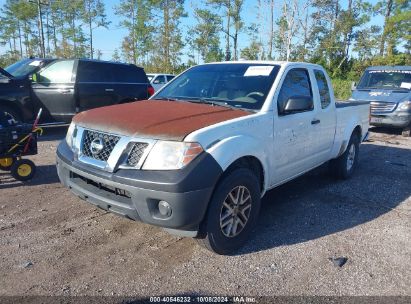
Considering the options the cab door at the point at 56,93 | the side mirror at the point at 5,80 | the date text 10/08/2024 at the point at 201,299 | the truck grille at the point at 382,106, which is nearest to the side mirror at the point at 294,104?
the date text 10/08/2024 at the point at 201,299

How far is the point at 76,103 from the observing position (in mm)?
8703

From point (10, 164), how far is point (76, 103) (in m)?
3.52

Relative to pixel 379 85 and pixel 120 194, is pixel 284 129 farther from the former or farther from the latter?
pixel 379 85

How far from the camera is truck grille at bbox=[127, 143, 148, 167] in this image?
119 inches

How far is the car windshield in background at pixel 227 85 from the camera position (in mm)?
4027

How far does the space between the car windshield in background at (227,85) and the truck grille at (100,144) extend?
133 centimetres

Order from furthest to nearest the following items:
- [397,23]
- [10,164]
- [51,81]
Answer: [397,23] → [51,81] → [10,164]

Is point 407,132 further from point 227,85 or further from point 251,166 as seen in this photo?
point 251,166

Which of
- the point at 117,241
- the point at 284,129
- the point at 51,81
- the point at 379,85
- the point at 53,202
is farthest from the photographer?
the point at 379,85

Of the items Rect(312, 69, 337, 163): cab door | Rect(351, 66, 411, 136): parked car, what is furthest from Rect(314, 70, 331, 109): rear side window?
Rect(351, 66, 411, 136): parked car

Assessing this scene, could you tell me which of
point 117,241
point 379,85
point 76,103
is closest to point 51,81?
point 76,103

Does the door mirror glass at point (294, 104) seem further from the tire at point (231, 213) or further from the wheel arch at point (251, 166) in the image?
the tire at point (231, 213)

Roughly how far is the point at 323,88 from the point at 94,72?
20.0ft

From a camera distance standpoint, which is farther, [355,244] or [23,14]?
[23,14]
